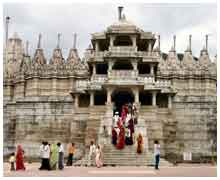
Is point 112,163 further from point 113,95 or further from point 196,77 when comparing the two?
point 196,77

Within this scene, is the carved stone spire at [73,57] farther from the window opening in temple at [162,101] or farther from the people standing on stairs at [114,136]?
the people standing on stairs at [114,136]

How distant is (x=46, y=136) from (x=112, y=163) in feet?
40.8

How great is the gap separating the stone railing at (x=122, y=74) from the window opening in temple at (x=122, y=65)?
180 centimetres

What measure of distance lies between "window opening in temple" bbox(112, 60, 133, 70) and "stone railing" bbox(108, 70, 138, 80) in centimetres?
180

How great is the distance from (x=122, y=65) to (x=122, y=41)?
184cm

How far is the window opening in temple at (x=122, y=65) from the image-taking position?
3306cm

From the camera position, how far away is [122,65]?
1320 inches

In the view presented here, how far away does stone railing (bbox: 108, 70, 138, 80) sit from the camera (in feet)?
101

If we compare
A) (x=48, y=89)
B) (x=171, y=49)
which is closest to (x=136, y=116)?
(x=48, y=89)

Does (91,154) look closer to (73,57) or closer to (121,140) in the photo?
(121,140)

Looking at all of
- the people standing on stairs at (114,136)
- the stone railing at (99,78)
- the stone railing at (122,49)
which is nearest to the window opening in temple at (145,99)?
the stone railing at (99,78)

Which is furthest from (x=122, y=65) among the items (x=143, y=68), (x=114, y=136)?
(x=114, y=136)

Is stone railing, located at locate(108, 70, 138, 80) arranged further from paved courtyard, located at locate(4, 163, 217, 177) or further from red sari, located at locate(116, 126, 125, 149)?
paved courtyard, located at locate(4, 163, 217, 177)

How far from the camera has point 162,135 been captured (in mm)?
31438
